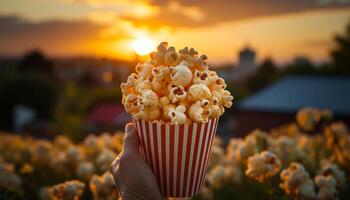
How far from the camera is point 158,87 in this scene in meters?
2.26

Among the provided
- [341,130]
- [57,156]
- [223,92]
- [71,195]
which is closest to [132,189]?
[223,92]

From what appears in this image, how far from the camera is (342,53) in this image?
126 feet

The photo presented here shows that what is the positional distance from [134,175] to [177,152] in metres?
0.26

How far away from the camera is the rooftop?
23.1 m

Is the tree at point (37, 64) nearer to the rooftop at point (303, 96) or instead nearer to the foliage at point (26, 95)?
the foliage at point (26, 95)

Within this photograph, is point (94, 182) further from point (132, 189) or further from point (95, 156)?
point (95, 156)

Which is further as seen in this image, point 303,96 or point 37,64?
point 37,64

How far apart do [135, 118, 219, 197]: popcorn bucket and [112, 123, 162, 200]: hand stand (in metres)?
0.06

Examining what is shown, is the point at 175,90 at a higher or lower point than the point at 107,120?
higher

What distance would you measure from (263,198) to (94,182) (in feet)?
4.53

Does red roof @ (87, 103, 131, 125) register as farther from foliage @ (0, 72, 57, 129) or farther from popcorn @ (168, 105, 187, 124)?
popcorn @ (168, 105, 187, 124)

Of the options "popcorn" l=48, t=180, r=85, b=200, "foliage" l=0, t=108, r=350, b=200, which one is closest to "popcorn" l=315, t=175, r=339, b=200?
"foliage" l=0, t=108, r=350, b=200

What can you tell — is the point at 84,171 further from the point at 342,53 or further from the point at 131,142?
the point at 342,53

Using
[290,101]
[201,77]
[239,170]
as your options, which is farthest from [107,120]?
[201,77]
